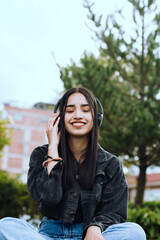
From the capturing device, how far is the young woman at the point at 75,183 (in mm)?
1918

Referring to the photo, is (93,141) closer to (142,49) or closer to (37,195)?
(37,195)

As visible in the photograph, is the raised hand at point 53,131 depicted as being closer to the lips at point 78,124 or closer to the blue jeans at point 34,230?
the lips at point 78,124

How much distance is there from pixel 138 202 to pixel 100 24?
456 cm

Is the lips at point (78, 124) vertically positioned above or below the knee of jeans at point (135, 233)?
above

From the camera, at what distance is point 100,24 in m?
8.12

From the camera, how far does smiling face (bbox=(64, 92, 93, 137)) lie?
87.9 inches

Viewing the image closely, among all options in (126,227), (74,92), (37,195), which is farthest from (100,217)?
(74,92)

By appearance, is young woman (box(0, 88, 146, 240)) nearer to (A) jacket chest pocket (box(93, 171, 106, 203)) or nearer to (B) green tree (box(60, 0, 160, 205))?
(A) jacket chest pocket (box(93, 171, 106, 203))

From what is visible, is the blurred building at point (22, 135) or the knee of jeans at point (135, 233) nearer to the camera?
the knee of jeans at point (135, 233)

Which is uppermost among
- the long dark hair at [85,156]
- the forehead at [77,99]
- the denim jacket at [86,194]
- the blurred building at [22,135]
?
the forehead at [77,99]

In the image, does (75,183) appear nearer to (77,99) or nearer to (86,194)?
(86,194)

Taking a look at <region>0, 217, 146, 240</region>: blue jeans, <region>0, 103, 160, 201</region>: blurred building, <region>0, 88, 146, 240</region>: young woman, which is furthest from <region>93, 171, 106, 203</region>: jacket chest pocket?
<region>0, 103, 160, 201</region>: blurred building

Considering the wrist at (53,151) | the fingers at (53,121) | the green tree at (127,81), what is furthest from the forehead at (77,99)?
the green tree at (127,81)

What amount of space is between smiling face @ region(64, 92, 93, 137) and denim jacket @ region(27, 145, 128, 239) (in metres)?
0.23
